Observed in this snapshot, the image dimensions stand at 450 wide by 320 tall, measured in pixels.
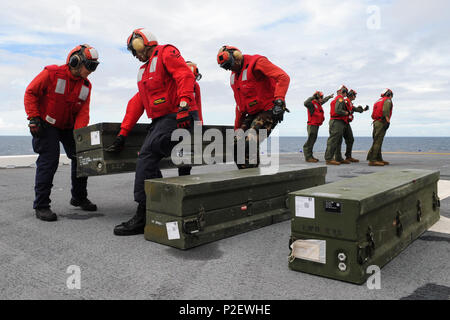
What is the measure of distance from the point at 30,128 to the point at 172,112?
5.43ft

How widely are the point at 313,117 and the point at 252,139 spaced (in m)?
7.58

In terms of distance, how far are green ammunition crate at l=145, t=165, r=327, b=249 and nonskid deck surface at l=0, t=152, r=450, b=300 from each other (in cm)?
9

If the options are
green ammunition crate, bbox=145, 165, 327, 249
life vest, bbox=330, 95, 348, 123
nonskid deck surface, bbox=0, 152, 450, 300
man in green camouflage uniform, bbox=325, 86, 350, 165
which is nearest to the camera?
nonskid deck surface, bbox=0, 152, 450, 300

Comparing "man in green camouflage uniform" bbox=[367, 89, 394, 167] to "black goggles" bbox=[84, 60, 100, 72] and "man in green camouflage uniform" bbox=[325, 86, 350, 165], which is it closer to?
"man in green camouflage uniform" bbox=[325, 86, 350, 165]

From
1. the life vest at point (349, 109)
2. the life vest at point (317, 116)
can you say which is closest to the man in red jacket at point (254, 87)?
the life vest at point (349, 109)

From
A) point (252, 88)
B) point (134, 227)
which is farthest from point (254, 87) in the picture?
point (134, 227)

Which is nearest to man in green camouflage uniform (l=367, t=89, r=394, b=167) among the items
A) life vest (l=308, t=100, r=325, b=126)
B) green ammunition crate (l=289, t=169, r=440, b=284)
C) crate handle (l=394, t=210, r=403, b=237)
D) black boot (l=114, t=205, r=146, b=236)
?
life vest (l=308, t=100, r=325, b=126)

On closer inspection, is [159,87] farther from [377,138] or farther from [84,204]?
[377,138]

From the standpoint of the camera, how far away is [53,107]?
3928 millimetres

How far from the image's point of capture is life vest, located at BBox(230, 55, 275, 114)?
430 cm

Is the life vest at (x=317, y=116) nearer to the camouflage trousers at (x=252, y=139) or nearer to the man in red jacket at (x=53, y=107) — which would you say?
the camouflage trousers at (x=252, y=139)
